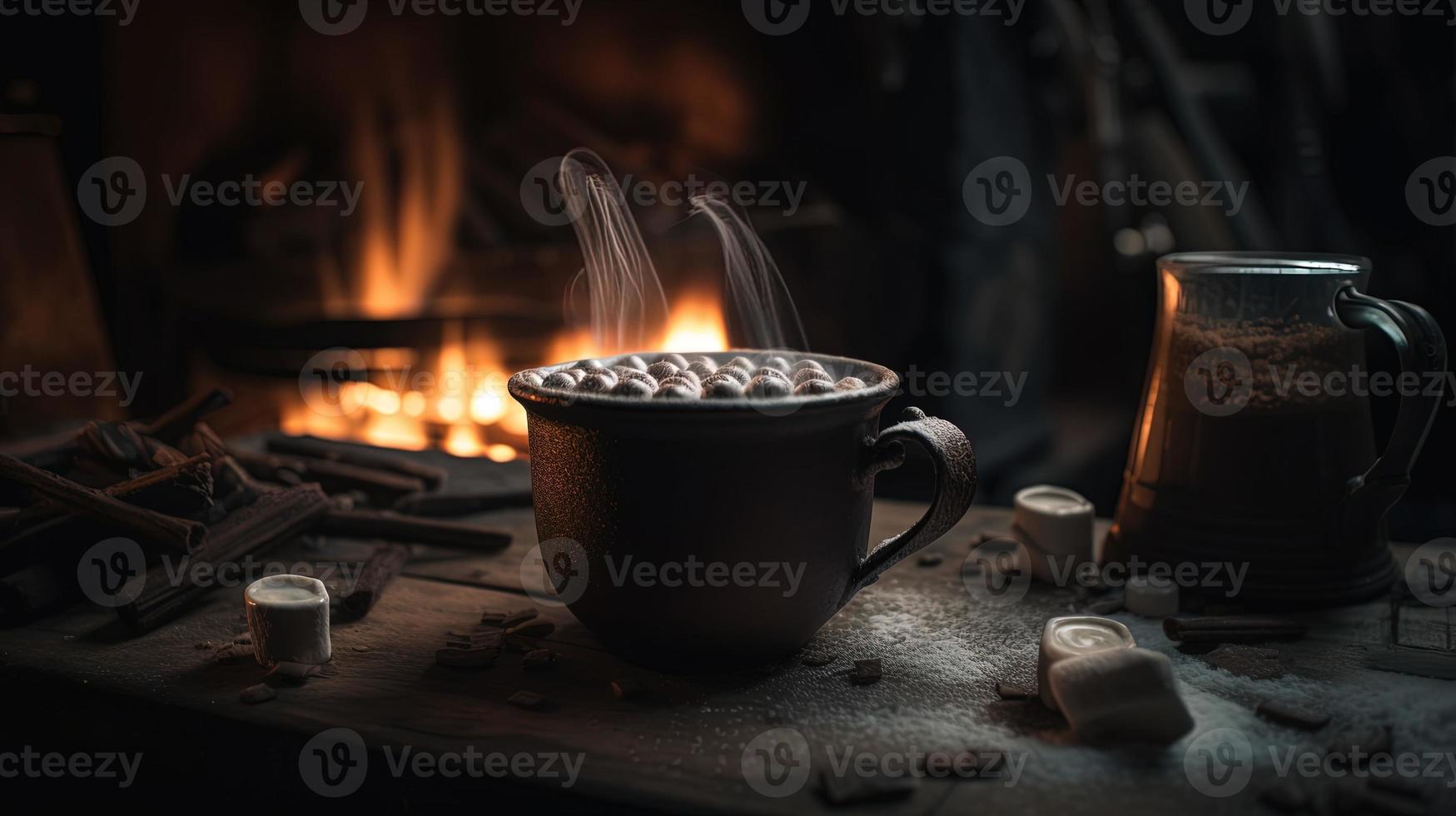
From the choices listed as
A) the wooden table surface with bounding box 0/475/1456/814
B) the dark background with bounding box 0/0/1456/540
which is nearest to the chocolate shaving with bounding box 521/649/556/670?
the wooden table surface with bounding box 0/475/1456/814

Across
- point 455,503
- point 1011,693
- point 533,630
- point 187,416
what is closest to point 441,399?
point 455,503

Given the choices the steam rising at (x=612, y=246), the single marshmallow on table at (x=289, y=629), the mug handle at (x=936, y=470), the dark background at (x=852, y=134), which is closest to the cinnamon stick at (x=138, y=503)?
the single marshmallow on table at (x=289, y=629)

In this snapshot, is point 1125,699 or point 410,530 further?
point 410,530

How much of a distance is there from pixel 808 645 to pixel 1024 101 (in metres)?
1.98

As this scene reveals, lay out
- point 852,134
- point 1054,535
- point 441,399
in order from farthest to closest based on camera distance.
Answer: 1. point 441,399
2. point 852,134
3. point 1054,535

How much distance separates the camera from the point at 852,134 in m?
2.49

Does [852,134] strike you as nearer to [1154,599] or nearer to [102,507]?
[1154,599]

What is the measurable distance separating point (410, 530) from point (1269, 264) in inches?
44.4

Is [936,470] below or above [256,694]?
above

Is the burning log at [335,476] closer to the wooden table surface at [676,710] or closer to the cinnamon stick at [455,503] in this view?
the cinnamon stick at [455,503]

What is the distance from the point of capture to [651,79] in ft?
9.27

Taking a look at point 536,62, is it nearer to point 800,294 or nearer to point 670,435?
point 800,294

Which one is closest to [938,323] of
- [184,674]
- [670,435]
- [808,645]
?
[808,645]

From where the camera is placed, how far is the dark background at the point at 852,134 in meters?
2.52
